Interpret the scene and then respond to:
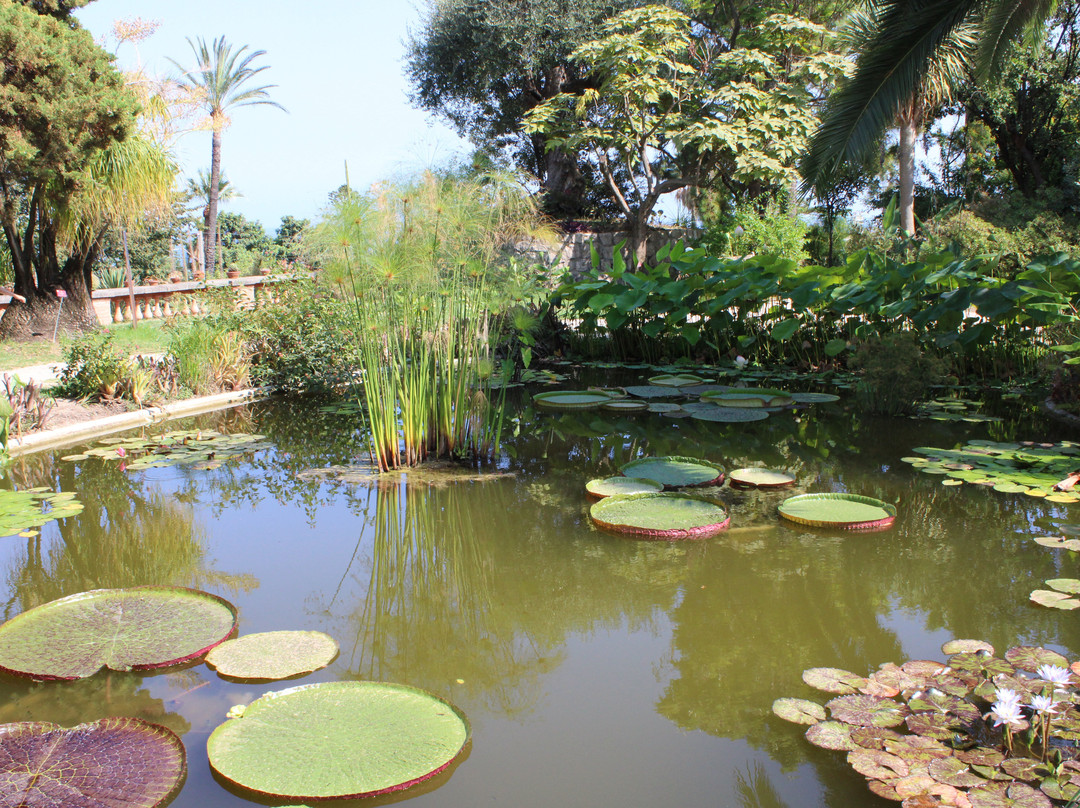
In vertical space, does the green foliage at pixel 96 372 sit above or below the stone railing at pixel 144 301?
below

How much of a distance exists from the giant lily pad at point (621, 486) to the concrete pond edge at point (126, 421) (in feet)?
12.6

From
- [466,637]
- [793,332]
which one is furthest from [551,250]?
[466,637]

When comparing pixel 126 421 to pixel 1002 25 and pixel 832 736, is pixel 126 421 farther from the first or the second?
pixel 1002 25

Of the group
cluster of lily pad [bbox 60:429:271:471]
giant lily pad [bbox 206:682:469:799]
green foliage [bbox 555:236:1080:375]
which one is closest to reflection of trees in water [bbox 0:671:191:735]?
giant lily pad [bbox 206:682:469:799]

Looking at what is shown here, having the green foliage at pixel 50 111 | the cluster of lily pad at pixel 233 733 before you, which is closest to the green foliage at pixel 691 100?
the green foliage at pixel 50 111

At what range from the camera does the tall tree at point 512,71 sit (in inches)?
Result: 649

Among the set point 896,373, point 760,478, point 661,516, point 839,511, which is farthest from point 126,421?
point 896,373

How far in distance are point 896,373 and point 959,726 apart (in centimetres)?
451

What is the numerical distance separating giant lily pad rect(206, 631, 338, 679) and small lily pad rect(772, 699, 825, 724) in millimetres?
1412

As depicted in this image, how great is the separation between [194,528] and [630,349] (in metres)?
6.78

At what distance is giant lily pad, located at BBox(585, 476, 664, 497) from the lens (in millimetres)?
4104

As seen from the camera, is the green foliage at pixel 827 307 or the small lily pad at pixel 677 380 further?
the small lily pad at pixel 677 380

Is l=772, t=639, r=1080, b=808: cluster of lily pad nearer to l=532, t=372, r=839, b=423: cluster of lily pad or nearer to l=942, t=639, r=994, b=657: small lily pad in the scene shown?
l=942, t=639, r=994, b=657: small lily pad

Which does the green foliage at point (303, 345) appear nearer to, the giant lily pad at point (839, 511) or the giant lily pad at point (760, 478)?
the giant lily pad at point (760, 478)
